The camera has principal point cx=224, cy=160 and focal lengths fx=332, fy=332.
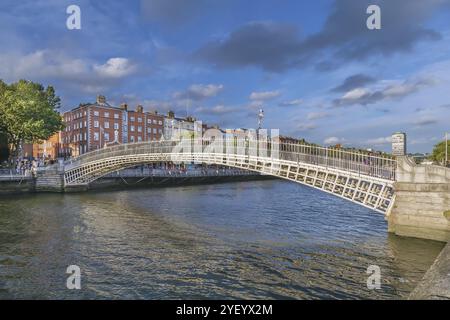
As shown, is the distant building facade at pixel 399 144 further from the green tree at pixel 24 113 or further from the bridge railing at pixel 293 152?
the green tree at pixel 24 113

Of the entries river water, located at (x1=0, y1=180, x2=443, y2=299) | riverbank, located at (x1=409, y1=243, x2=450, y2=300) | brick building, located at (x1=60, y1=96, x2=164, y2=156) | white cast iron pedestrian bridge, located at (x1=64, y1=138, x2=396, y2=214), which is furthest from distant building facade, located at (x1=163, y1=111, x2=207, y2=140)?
riverbank, located at (x1=409, y1=243, x2=450, y2=300)

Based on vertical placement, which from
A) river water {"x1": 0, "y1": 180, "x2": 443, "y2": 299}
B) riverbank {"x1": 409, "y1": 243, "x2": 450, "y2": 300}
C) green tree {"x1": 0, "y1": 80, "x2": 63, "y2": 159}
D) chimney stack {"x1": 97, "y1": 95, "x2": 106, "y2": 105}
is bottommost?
river water {"x1": 0, "y1": 180, "x2": 443, "y2": 299}

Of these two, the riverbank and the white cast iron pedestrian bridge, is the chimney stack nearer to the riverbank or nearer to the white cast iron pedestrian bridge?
the white cast iron pedestrian bridge

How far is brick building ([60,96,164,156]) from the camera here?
7938 centimetres

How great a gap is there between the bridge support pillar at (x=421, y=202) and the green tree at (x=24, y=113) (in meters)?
45.3

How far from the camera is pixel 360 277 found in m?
11.5

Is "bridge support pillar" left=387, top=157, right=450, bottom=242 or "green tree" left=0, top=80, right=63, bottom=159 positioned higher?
"green tree" left=0, top=80, right=63, bottom=159

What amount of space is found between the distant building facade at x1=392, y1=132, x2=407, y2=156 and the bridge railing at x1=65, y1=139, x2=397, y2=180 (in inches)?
23.0

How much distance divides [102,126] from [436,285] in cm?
8249

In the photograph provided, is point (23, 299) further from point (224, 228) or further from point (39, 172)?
point (39, 172)

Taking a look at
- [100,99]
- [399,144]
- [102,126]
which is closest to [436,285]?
[399,144]

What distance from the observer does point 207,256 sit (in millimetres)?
14180
